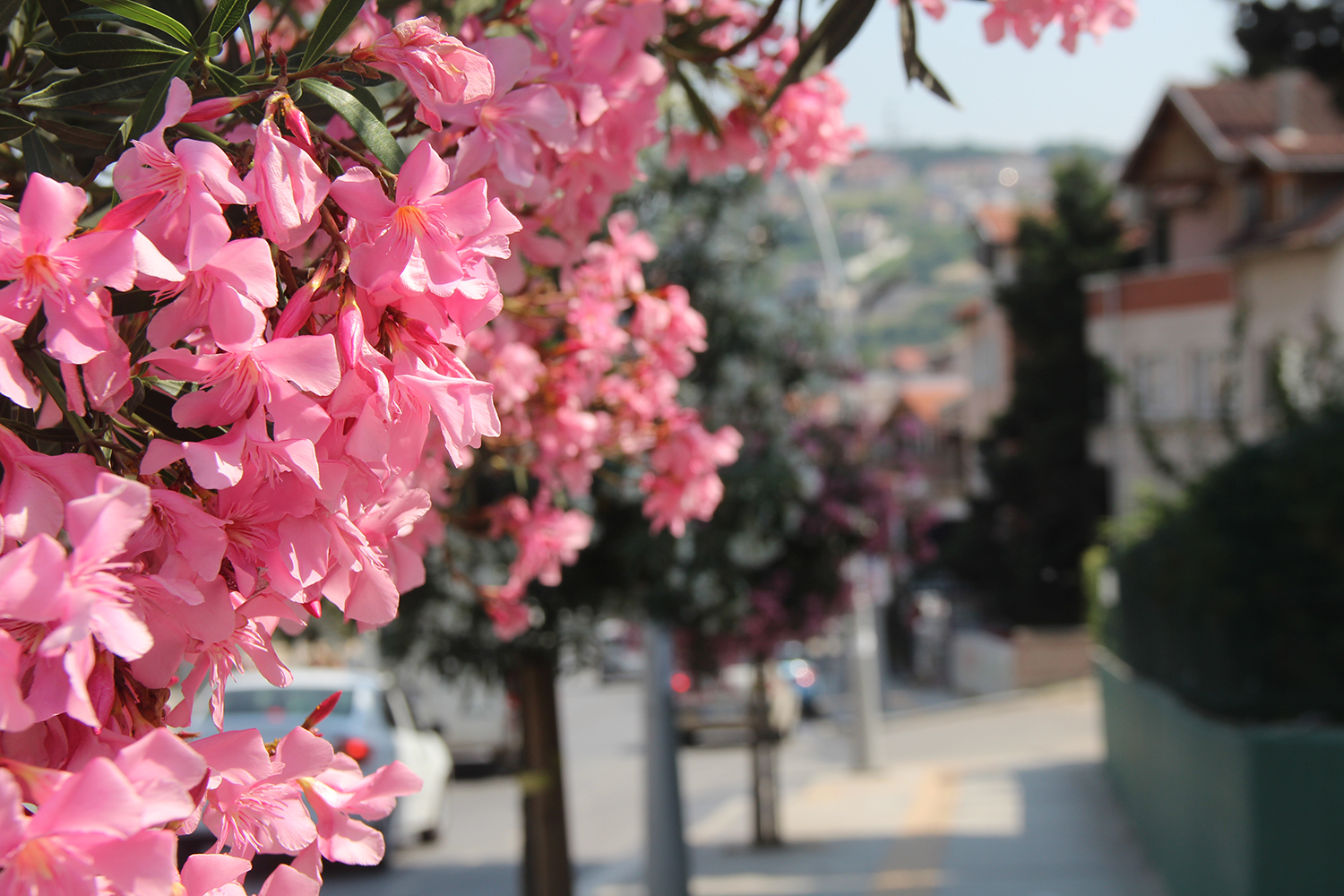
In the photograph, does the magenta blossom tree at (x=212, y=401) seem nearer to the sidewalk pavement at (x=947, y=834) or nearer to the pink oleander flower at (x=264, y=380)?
the pink oleander flower at (x=264, y=380)

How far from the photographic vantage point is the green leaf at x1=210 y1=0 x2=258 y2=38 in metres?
1.24

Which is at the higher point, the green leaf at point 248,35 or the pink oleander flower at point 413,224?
the green leaf at point 248,35

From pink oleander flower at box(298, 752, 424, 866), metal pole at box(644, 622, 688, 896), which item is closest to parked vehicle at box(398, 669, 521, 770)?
metal pole at box(644, 622, 688, 896)

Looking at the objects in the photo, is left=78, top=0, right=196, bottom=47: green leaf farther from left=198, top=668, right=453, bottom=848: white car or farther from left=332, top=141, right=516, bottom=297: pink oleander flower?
left=198, top=668, right=453, bottom=848: white car

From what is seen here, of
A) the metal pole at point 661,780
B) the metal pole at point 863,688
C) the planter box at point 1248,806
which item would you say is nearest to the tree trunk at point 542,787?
the metal pole at point 661,780

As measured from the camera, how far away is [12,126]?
49.0 inches

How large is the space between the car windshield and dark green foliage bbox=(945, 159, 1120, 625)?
2110 centimetres

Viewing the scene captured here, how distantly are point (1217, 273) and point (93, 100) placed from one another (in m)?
23.3

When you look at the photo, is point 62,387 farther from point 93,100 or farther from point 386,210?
point 93,100

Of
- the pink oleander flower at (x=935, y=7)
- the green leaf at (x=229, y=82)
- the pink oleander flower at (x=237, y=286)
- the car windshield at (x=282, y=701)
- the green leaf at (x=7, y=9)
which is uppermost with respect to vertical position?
the pink oleander flower at (x=935, y=7)

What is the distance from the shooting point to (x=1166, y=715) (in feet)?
25.1

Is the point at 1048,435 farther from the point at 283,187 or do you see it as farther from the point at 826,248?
the point at 283,187

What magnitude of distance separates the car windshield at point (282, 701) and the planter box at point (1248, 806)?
656cm

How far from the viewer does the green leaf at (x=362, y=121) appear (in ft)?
3.92
